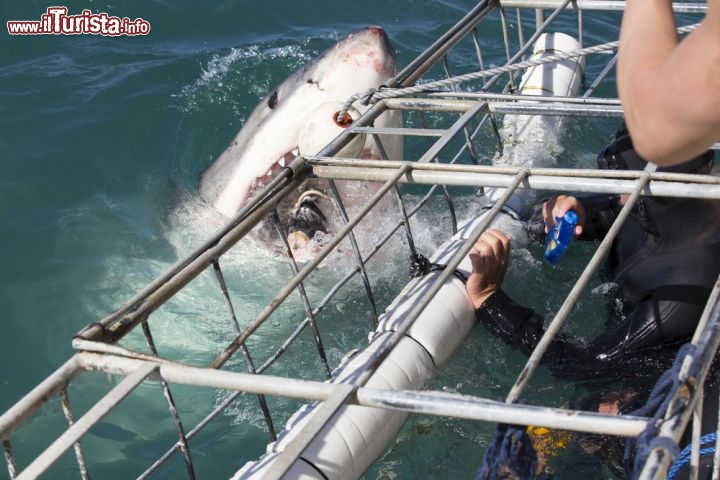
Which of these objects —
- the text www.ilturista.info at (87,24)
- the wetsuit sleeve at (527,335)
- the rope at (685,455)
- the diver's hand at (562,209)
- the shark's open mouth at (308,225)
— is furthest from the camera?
the text www.ilturista.info at (87,24)

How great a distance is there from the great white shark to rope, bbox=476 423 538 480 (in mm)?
2204

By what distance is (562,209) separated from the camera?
347 cm

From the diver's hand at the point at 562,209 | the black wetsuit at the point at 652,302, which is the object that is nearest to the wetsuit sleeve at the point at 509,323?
the black wetsuit at the point at 652,302

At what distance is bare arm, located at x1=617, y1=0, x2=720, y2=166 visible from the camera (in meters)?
0.94

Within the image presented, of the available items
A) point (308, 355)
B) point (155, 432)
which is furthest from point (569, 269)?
point (155, 432)

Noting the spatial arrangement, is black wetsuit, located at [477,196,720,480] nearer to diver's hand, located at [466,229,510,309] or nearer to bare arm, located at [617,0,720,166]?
diver's hand, located at [466,229,510,309]

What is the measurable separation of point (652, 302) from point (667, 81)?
2.03m

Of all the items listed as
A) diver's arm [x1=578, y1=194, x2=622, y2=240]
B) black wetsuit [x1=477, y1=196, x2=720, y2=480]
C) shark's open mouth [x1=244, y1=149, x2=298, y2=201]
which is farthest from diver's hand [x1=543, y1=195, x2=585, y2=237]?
shark's open mouth [x1=244, y1=149, x2=298, y2=201]

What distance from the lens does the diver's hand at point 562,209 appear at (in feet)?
11.4

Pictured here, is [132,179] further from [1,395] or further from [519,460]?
[519,460]

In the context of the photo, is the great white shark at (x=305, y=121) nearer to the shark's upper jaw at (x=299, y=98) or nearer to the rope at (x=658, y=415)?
the shark's upper jaw at (x=299, y=98)

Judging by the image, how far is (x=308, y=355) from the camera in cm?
342

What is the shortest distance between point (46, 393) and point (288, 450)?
1.74 feet

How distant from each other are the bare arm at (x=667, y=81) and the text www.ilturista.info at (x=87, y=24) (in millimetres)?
6188
